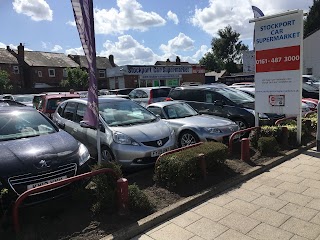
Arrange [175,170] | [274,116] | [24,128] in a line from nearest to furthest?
[175,170]
[24,128]
[274,116]

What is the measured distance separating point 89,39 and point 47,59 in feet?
162

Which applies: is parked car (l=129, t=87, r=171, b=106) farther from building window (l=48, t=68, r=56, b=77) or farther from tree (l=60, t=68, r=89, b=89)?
building window (l=48, t=68, r=56, b=77)

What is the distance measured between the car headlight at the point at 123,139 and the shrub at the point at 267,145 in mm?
2881

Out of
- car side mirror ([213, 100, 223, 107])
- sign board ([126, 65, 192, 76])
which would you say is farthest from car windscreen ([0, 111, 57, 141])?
sign board ([126, 65, 192, 76])

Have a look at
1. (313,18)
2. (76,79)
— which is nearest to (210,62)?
(313,18)

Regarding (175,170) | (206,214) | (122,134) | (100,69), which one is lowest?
(206,214)

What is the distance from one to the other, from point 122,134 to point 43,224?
2.47m

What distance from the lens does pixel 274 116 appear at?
9.60 m

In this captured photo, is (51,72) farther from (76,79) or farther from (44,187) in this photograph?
(44,187)

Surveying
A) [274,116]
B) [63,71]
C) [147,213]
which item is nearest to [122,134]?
[147,213]

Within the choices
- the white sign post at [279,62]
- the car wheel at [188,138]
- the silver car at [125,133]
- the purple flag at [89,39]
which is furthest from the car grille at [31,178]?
the white sign post at [279,62]

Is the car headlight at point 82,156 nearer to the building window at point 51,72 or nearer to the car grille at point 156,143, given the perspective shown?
the car grille at point 156,143

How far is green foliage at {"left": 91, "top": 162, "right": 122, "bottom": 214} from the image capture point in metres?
4.06

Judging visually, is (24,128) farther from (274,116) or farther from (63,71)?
(63,71)
